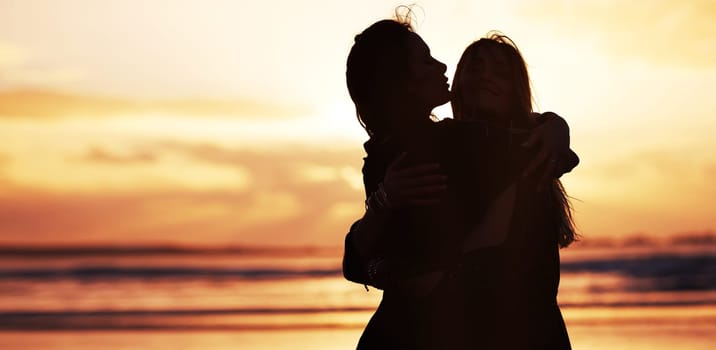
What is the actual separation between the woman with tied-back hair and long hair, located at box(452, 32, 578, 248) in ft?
0.74

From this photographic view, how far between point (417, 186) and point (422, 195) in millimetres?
24

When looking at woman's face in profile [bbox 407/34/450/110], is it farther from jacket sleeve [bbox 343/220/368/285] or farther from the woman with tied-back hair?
jacket sleeve [bbox 343/220/368/285]

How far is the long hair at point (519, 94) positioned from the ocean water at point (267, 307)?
607 cm

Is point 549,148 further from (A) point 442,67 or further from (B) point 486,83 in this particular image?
(B) point 486,83

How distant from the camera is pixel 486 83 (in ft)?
9.63

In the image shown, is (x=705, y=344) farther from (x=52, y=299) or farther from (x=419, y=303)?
(x=52, y=299)

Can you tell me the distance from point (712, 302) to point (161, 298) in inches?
313

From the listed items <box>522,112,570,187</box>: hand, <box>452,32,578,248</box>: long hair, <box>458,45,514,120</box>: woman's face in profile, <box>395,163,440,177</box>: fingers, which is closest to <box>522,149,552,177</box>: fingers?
<box>522,112,570,187</box>: hand

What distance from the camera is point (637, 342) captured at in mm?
9141

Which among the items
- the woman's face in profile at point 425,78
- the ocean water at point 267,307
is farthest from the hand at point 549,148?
the ocean water at point 267,307

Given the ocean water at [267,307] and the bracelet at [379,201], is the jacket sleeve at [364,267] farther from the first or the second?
the ocean water at [267,307]

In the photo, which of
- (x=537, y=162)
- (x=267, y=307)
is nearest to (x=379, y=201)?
(x=537, y=162)

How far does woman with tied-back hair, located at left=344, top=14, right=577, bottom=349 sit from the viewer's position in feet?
7.13

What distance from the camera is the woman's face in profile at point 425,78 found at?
227 centimetres
